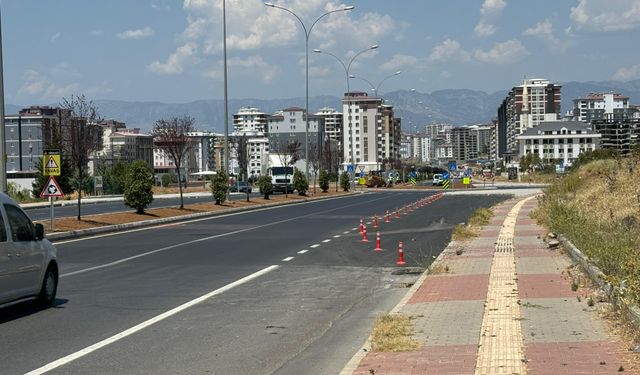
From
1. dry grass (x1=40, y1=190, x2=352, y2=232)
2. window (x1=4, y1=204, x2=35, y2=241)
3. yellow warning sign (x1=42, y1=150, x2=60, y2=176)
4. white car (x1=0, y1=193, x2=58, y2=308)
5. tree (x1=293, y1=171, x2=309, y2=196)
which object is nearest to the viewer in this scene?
white car (x1=0, y1=193, x2=58, y2=308)

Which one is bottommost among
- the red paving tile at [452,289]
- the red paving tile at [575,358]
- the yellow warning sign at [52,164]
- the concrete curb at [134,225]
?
the concrete curb at [134,225]

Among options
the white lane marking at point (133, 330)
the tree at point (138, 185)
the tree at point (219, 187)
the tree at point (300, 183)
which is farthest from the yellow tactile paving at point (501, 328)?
the tree at point (300, 183)

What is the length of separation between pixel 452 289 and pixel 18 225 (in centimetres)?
644

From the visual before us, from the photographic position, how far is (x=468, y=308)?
1096cm

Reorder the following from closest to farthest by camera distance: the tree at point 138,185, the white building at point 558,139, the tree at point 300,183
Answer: the tree at point 138,185 → the tree at point 300,183 → the white building at point 558,139

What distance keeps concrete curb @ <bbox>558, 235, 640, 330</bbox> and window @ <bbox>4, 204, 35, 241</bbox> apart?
7854 millimetres

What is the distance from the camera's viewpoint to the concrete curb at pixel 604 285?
8633mm

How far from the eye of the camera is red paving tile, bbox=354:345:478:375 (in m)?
7.47

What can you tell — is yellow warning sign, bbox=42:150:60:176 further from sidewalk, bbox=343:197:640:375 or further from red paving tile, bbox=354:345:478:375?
red paving tile, bbox=354:345:478:375

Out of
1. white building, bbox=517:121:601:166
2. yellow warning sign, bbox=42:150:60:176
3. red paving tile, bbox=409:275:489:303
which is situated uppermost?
white building, bbox=517:121:601:166

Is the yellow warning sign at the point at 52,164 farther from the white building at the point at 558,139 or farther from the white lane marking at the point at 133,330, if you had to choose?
the white building at the point at 558,139

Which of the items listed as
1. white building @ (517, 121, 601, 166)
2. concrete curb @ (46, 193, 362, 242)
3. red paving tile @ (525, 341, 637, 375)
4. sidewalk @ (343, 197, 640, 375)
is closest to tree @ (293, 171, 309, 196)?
concrete curb @ (46, 193, 362, 242)

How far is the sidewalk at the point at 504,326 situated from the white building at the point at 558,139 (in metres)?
163

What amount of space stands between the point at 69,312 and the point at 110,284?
3.15 m
